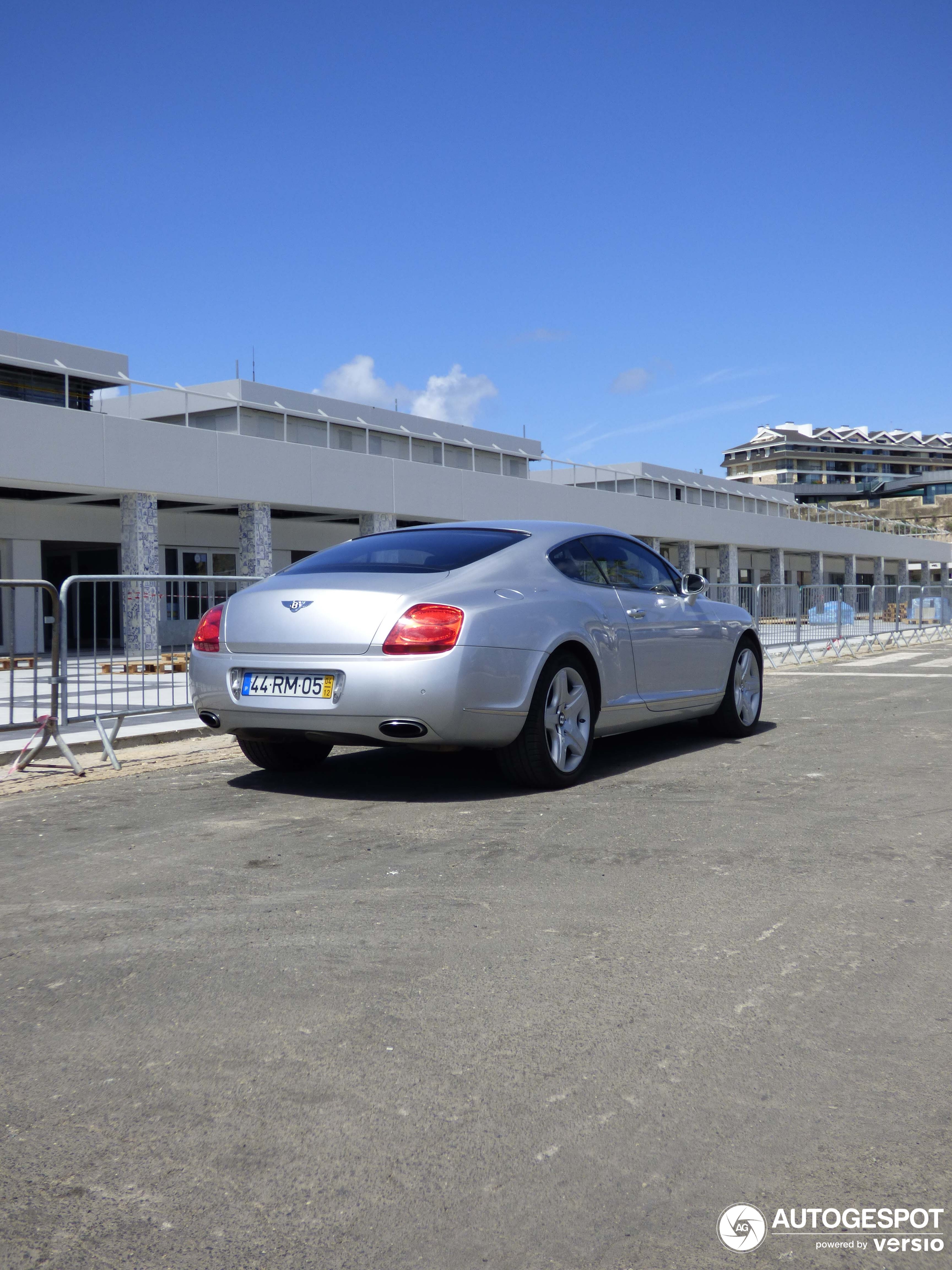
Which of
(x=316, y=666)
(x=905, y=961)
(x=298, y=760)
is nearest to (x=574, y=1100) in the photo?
(x=905, y=961)

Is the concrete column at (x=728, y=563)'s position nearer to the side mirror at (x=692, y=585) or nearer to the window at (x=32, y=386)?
the window at (x=32, y=386)

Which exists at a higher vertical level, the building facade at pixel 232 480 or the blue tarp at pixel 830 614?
the building facade at pixel 232 480

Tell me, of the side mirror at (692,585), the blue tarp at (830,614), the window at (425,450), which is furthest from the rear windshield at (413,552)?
the window at (425,450)

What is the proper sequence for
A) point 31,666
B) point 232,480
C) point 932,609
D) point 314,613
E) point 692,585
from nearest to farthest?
point 314,613 → point 31,666 → point 692,585 → point 232,480 → point 932,609

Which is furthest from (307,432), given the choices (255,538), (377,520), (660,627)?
(660,627)

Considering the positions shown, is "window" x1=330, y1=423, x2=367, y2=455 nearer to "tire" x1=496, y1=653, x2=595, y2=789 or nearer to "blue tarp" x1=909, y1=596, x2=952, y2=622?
"blue tarp" x1=909, y1=596, x2=952, y2=622

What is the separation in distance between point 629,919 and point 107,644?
559cm

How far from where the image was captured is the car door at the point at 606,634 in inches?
264

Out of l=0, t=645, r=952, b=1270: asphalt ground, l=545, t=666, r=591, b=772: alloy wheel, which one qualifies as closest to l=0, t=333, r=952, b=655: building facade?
l=545, t=666, r=591, b=772: alloy wheel

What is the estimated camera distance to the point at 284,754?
6.99 meters

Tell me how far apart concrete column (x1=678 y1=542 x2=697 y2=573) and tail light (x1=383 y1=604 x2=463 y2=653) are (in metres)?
41.3

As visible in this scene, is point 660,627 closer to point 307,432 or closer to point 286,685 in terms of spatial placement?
point 286,685

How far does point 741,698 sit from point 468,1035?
631cm

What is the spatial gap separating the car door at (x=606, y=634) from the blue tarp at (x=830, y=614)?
50.4 feet
